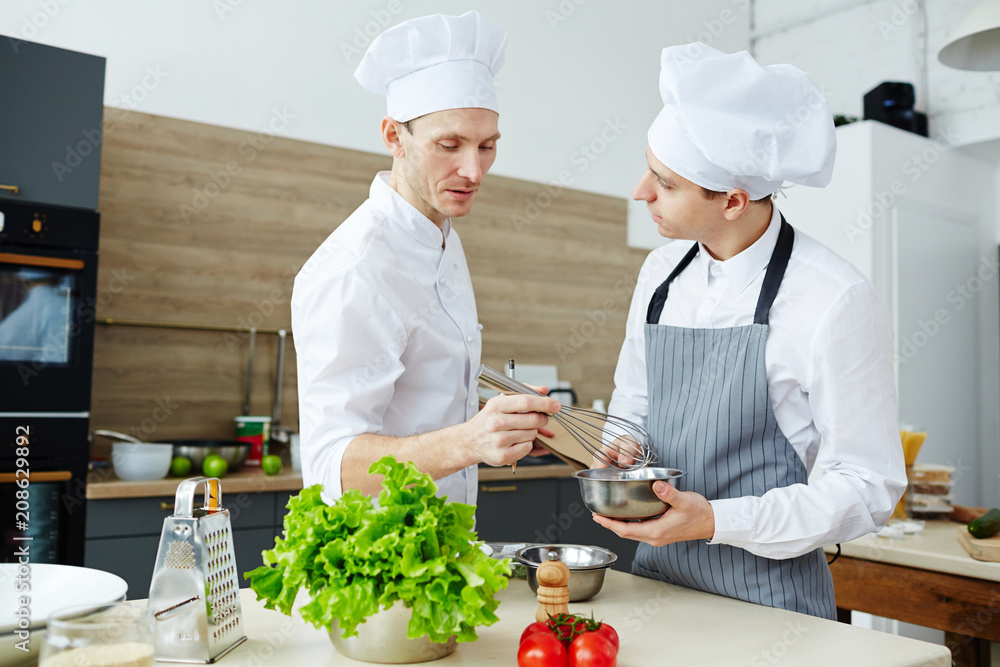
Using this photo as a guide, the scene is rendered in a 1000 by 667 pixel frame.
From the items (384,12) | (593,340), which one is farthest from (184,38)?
(593,340)

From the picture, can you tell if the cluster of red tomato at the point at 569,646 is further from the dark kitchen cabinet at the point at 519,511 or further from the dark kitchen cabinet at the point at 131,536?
the dark kitchen cabinet at the point at 519,511

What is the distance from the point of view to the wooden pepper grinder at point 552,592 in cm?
110

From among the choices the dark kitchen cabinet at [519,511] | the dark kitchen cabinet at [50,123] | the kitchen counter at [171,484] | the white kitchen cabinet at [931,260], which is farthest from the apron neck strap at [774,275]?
the white kitchen cabinet at [931,260]

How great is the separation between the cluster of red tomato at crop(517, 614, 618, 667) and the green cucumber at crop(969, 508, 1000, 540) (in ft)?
4.54

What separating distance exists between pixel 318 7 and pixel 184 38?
584mm

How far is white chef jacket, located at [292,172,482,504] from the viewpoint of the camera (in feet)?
4.36

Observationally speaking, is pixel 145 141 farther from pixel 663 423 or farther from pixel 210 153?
pixel 663 423

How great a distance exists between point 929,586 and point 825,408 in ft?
3.13

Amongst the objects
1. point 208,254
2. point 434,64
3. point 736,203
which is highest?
point 434,64

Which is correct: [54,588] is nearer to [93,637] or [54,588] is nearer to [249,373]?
[93,637]

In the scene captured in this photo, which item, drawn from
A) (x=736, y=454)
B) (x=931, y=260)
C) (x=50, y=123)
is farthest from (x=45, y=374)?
(x=931, y=260)

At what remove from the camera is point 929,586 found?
1959 millimetres

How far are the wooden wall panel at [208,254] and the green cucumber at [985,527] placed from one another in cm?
220

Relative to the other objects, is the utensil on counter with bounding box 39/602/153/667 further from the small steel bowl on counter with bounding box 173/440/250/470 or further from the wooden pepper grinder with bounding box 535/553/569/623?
the small steel bowl on counter with bounding box 173/440/250/470
